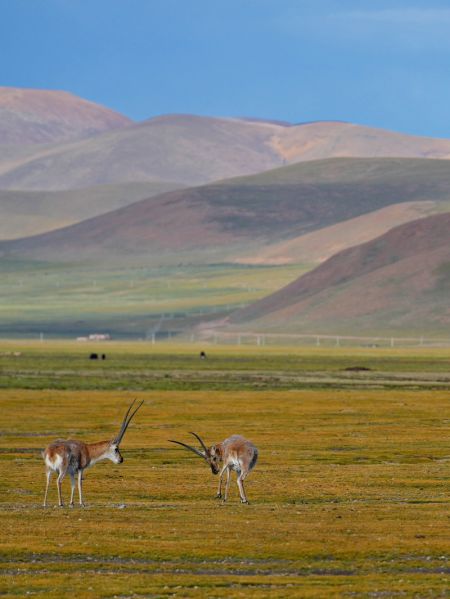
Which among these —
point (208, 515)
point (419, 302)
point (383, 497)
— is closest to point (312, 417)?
A: point (383, 497)

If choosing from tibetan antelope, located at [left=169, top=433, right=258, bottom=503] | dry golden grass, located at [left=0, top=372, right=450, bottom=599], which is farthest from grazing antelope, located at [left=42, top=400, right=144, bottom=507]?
tibetan antelope, located at [left=169, top=433, right=258, bottom=503]

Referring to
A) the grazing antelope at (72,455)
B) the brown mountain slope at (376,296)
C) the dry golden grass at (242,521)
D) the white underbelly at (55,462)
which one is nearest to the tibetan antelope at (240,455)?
the dry golden grass at (242,521)

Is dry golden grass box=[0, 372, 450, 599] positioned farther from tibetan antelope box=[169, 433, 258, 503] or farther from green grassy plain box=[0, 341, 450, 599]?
tibetan antelope box=[169, 433, 258, 503]

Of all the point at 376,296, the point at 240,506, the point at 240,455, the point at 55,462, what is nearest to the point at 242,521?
the point at 240,455

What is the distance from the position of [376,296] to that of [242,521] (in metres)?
155

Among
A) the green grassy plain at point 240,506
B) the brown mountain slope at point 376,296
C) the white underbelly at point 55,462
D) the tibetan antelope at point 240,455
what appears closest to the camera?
the green grassy plain at point 240,506

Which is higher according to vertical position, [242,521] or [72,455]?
[72,455]

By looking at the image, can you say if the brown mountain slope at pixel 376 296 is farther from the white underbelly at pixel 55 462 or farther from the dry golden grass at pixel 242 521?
the white underbelly at pixel 55 462

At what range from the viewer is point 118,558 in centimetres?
2094

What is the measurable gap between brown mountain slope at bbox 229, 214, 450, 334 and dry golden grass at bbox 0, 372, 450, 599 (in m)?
122

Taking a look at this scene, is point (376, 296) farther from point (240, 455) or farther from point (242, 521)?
point (242, 521)

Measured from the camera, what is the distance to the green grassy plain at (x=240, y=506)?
765 inches

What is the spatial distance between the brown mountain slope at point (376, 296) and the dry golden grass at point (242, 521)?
402ft

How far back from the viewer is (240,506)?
26.1 m
